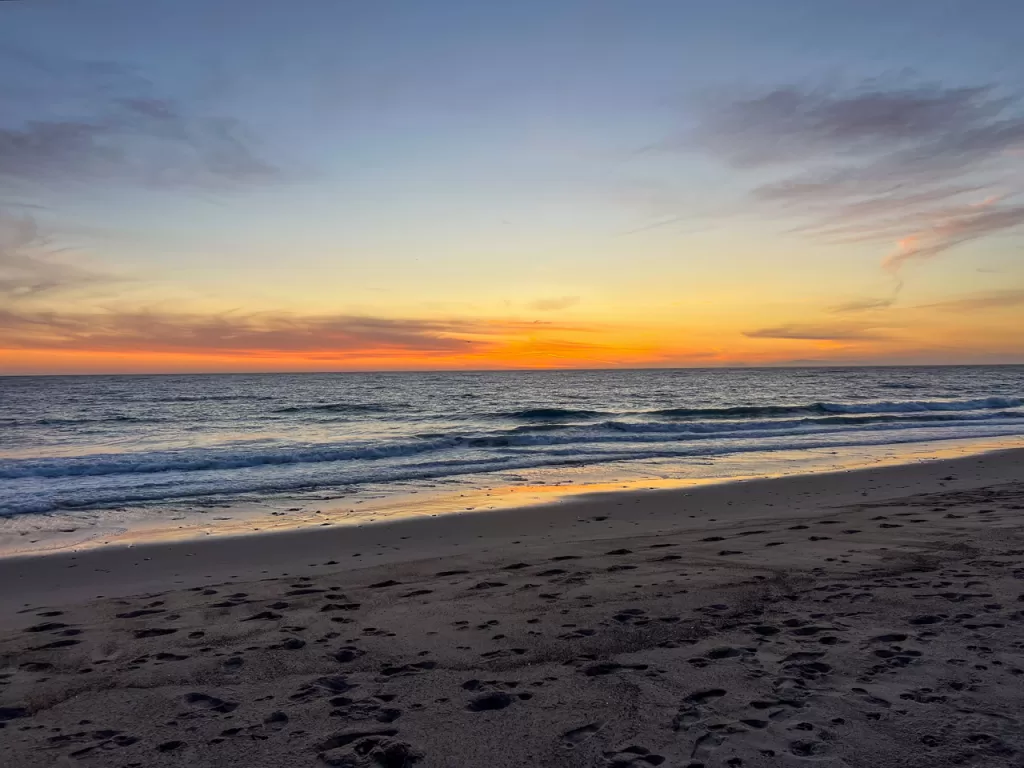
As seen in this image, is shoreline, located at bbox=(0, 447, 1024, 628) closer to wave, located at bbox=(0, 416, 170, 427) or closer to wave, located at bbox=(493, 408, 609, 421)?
wave, located at bbox=(493, 408, 609, 421)

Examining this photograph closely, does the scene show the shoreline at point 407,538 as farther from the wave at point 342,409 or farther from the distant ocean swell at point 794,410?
the wave at point 342,409

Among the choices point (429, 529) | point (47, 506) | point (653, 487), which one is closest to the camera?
point (429, 529)

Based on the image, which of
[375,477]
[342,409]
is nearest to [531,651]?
[375,477]

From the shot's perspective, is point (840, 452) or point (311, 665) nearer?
point (311, 665)

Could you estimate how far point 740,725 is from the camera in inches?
150

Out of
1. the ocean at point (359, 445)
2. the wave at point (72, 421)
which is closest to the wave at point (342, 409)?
the ocean at point (359, 445)

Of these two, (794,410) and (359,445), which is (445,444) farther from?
(794,410)

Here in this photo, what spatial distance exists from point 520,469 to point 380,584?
10957mm

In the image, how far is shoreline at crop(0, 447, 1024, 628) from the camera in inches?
318

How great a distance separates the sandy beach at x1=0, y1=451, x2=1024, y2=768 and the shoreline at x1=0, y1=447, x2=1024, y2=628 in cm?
8

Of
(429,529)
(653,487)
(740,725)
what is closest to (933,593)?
(740,725)

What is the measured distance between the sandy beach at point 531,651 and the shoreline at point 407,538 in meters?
0.08

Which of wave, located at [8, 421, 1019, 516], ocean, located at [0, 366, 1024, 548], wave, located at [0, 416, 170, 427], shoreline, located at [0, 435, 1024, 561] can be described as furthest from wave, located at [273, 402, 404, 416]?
shoreline, located at [0, 435, 1024, 561]

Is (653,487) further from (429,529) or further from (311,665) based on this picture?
(311,665)
